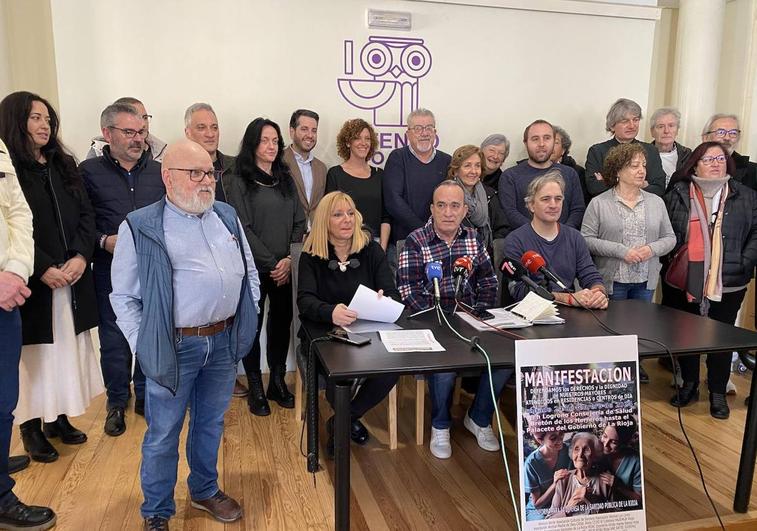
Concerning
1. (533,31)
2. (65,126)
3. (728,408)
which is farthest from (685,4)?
(65,126)

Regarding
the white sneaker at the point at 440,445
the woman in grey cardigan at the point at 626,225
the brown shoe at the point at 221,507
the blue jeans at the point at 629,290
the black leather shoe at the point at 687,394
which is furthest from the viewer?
the black leather shoe at the point at 687,394

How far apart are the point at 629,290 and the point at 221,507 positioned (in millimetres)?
2606

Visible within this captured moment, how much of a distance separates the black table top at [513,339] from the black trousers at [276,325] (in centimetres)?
100

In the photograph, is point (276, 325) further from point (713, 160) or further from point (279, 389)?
point (713, 160)

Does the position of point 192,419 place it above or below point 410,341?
below

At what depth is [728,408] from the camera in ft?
11.2

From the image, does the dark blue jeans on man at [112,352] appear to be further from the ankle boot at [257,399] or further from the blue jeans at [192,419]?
the blue jeans at [192,419]

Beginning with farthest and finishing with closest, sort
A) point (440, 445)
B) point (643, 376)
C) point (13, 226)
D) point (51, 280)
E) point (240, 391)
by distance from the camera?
point (643, 376) → point (240, 391) → point (440, 445) → point (51, 280) → point (13, 226)

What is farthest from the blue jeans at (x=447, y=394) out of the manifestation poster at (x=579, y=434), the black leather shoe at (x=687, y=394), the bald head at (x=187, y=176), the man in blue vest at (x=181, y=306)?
the bald head at (x=187, y=176)

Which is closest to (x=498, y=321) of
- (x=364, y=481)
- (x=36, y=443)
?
(x=364, y=481)

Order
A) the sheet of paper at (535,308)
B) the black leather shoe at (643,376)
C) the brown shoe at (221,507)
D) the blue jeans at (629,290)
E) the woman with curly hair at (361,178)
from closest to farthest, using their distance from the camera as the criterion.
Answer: the brown shoe at (221,507) < the sheet of paper at (535,308) < the blue jeans at (629,290) < the woman with curly hair at (361,178) < the black leather shoe at (643,376)

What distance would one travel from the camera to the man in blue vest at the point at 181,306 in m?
1.87

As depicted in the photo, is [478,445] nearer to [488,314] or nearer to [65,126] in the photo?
[488,314]

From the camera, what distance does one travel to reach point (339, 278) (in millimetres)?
2713
